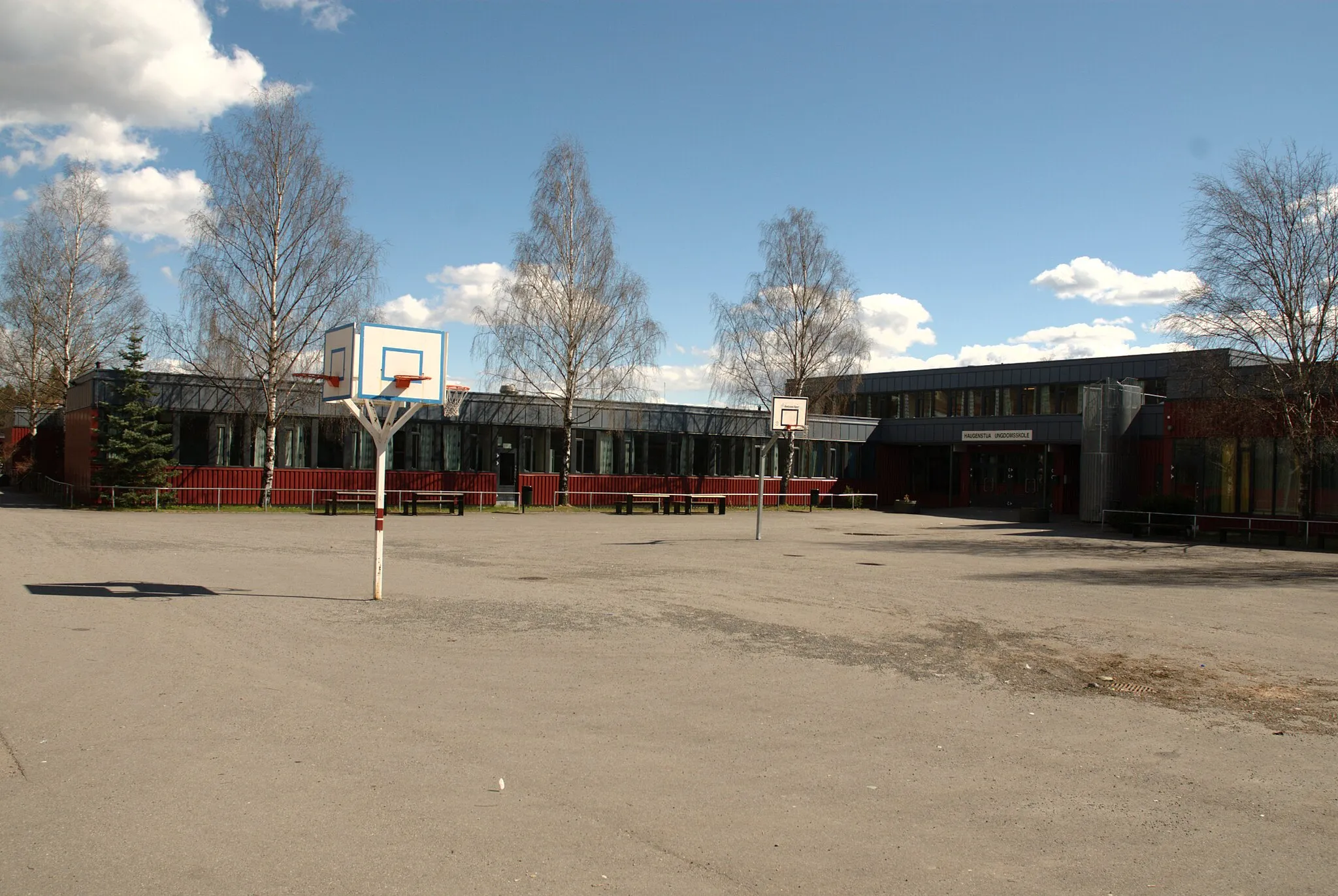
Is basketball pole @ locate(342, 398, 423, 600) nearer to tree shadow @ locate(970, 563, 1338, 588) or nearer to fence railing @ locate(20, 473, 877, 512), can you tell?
tree shadow @ locate(970, 563, 1338, 588)

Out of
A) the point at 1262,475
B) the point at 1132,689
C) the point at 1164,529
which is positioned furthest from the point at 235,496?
the point at 1262,475

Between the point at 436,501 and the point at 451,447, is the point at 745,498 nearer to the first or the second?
the point at 451,447

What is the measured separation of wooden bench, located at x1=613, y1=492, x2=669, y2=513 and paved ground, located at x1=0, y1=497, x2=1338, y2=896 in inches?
845

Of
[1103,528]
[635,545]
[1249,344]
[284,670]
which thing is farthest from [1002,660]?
[1103,528]

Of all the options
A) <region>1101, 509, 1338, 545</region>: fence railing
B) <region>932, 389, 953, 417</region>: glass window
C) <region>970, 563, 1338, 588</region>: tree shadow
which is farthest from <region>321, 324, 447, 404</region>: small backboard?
<region>932, 389, 953, 417</region>: glass window

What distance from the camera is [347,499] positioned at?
34.0 metres

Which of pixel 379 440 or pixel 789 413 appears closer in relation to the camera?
pixel 379 440

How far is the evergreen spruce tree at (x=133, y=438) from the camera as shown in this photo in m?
30.4

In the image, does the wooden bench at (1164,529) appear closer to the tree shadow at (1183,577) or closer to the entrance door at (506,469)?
the tree shadow at (1183,577)

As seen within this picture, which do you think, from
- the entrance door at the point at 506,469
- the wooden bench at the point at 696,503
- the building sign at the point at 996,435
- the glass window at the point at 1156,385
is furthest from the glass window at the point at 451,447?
the glass window at the point at 1156,385

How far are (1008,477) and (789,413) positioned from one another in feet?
64.2

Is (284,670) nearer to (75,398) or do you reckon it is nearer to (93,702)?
(93,702)

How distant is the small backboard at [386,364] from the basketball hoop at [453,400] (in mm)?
17534

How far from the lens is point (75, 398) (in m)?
35.2
